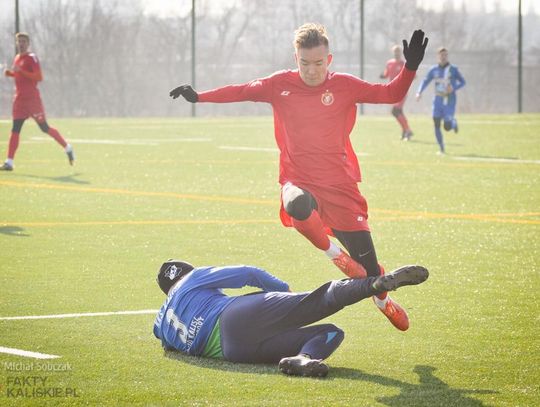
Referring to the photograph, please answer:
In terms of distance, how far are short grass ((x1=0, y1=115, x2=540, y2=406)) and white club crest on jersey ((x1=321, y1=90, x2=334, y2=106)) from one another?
57.1 inches

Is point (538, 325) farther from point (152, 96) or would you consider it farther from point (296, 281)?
point (152, 96)

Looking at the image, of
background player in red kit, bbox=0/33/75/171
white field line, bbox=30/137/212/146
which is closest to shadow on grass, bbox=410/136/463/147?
white field line, bbox=30/137/212/146

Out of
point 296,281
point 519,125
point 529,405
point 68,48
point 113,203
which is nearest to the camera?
point 529,405

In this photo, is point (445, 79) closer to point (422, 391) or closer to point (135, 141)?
point (135, 141)

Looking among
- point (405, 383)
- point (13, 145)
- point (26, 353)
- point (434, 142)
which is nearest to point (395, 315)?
point (405, 383)

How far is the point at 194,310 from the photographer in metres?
7.66

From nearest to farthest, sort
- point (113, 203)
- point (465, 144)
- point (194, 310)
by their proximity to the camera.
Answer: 1. point (194, 310)
2. point (113, 203)
3. point (465, 144)

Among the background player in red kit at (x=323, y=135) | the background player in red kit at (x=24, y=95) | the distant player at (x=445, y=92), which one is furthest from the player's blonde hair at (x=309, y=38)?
the distant player at (x=445, y=92)

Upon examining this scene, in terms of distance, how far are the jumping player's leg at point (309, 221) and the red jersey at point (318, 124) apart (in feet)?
0.73

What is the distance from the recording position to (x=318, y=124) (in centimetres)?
875

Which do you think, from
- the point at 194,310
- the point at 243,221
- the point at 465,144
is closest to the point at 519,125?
the point at 465,144

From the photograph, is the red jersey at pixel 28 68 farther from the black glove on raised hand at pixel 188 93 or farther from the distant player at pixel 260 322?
the distant player at pixel 260 322

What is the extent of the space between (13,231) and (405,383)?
7.70 meters

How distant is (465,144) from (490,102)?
90.0 feet
